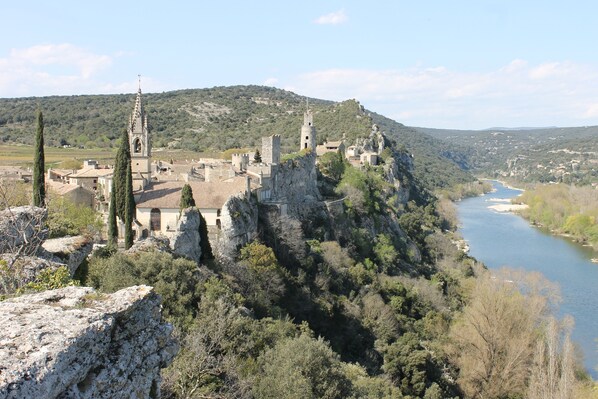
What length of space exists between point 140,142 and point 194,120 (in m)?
68.7

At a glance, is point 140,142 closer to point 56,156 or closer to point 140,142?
point 140,142

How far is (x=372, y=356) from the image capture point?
26.0 meters

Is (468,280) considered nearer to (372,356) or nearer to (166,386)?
(372,356)

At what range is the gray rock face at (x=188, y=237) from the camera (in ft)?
71.6

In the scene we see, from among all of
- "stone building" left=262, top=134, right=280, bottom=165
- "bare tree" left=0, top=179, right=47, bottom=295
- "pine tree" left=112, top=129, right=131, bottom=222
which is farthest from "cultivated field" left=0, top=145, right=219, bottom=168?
"bare tree" left=0, top=179, right=47, bottom=295

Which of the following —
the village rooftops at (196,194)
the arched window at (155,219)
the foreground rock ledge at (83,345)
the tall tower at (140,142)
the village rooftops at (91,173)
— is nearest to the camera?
the foreground rock ledge at (83,345)

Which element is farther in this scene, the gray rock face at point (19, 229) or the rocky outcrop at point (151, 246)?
the rocky outcrop at point (151, 246)

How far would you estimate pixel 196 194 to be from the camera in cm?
2883

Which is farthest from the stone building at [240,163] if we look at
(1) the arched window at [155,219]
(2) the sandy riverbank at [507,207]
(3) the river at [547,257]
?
(2) the sandy riverbank at [507,207]

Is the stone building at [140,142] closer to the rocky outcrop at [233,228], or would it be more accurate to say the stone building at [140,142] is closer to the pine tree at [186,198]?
the rocky outcrop at [233,228]

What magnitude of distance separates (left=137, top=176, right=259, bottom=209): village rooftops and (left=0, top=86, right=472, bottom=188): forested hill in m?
44.0

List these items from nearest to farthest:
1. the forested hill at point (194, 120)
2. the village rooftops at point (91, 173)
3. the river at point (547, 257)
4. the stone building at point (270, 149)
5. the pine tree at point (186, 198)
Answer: the pine tree at point (186, 198) → the river at point (547, 257) → the village rooftops at point (91, 173) → the stone building at point (270, 149) → the forested hill at point (194, 120)

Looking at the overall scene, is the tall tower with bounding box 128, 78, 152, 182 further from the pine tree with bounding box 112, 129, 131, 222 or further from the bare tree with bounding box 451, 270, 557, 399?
the bare tree with bounding box 451, 270, 557, 399

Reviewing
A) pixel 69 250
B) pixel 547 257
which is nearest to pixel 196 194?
pixel 69 250
